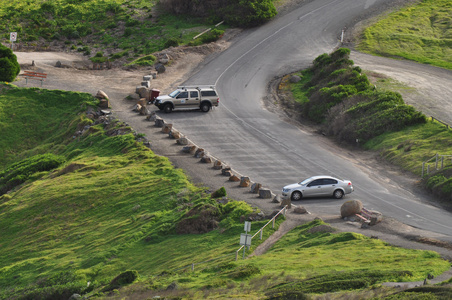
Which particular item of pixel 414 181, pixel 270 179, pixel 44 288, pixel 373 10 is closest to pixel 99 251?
pixel 44 288

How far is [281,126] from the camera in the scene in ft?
181

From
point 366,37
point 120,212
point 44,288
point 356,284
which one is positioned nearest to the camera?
point 356,284

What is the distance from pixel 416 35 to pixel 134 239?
52.1m

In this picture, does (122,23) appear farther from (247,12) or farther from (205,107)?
(205,107)

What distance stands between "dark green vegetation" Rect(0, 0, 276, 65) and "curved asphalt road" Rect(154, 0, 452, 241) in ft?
11.8

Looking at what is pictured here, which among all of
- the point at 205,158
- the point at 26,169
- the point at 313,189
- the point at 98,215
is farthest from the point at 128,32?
the point at 313,189

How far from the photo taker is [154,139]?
48906 mm

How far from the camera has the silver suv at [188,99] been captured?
56.1m

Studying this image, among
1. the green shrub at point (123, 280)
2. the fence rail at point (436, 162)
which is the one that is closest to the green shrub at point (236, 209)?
the green shrub at point (123, 280)

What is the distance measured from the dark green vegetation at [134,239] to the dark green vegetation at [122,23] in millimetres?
23375

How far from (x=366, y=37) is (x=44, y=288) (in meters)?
54.0

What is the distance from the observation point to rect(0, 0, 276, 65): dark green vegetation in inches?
2931

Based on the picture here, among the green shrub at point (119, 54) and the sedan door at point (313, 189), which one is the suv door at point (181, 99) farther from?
the sedan door at point (313, 189)

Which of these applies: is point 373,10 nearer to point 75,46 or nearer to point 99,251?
point 75,46
